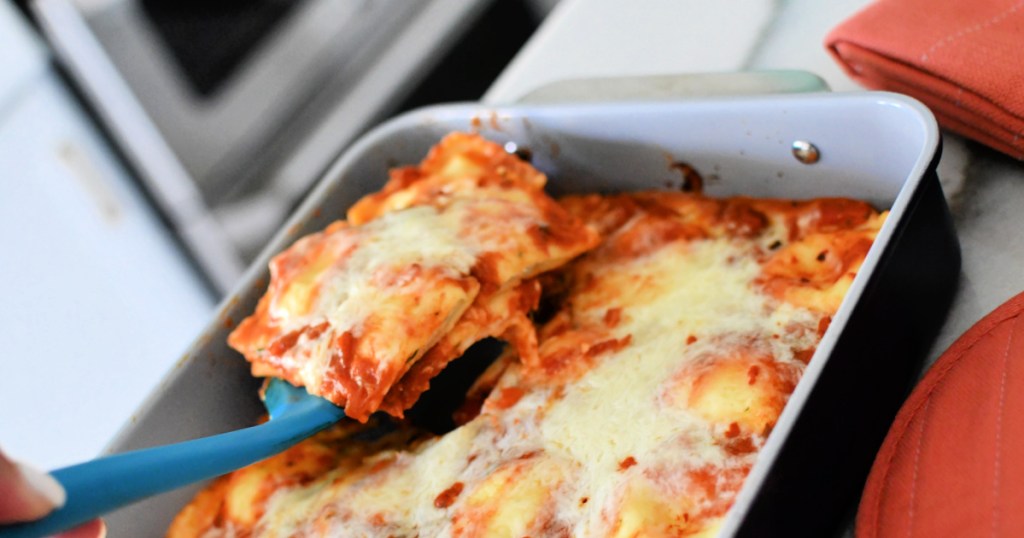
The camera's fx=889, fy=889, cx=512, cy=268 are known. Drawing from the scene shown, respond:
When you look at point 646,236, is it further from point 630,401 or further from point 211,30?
point 211,30

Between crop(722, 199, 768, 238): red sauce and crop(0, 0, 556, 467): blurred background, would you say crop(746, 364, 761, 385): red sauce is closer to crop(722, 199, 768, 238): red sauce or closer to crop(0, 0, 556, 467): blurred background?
crop(722, 199, 768, 238): red sauce

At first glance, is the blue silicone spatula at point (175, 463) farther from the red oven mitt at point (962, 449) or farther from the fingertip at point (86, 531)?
the red oven mitt at point (962, 449)

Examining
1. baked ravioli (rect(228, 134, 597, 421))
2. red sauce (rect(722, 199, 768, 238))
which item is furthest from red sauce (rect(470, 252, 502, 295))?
red sauce (rect(722, 199, 768, 238))

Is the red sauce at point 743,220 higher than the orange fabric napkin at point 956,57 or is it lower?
lower

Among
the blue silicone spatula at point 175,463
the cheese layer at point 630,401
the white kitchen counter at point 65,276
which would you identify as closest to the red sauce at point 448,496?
the cheese layer at point 630,401

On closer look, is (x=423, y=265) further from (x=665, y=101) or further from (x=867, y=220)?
(x=867, y=220)

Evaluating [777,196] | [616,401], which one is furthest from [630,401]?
[777,196]
